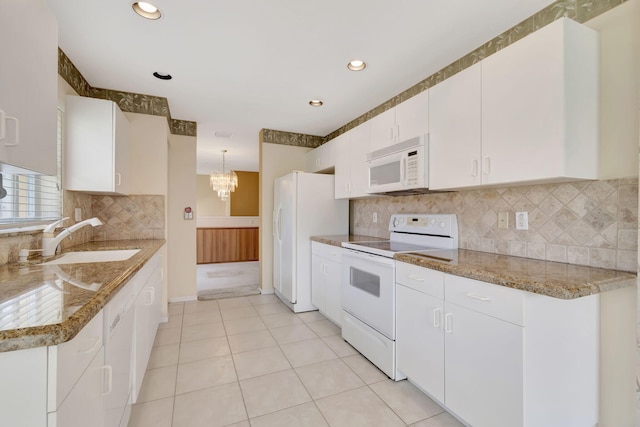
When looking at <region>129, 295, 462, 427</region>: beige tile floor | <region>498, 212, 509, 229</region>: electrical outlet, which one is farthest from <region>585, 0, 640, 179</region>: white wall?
<region>129, 295, 462, 427</region>: beige tile floor

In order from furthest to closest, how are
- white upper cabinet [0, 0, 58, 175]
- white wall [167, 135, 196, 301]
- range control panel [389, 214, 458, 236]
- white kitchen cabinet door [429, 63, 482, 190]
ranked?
white wall [167, 135, 196, 301] → range control panel [389, 214, 458, 236] → white kitchen cabinet door [429, 63, 482, 190] → white upper cabinet [0, 0, 58, 175]

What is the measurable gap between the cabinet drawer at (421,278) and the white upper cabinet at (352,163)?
45.0 inches

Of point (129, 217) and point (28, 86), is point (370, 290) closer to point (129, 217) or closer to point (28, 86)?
point (28, 86)

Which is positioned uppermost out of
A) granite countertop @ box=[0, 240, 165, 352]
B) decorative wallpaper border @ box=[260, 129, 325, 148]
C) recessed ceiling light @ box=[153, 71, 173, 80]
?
recessed ceiling light @ box=[153, 71, 173, 80]

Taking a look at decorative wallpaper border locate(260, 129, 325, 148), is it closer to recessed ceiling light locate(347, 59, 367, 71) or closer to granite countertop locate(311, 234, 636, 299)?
recessed ceiling light locate(347, 59, 367, 71)

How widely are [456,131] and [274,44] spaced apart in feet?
4.68

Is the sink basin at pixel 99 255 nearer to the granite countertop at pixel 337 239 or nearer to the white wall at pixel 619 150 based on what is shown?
the granite countertop at pixel 337 239

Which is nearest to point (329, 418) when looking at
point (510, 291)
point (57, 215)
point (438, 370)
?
point (438, 370)

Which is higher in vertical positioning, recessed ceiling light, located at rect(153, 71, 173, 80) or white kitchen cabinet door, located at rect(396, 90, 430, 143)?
recessed ceiling light, located at rect(153, 71, 173, 80)

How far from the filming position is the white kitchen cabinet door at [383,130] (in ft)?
8.29

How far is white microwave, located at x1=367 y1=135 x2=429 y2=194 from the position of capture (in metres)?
2.18

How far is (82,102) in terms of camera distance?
89.0 inches

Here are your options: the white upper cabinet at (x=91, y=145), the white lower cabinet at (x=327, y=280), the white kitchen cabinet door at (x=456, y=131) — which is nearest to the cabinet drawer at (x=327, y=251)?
the white lower cabinet at (x=327, y=280)

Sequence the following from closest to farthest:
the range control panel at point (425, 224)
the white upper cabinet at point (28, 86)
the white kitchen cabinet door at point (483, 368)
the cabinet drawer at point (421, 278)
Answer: the white upper cabinet at point (28, 86) → the white kitchen cabinet door at point (483, 368) → the cabinet drawer at point (421, 278) → the range control panel at point (425, 224)
